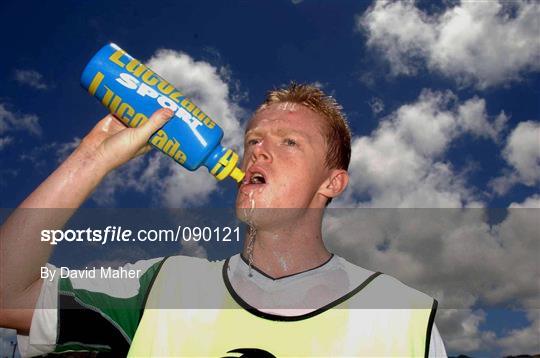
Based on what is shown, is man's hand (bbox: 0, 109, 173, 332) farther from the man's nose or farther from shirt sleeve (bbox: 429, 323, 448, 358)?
shirt sleeve (bbox: 429, 323, 448, 358)

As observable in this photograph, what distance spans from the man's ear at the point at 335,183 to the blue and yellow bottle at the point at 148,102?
2.06ft

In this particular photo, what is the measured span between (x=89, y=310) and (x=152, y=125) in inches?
43.2

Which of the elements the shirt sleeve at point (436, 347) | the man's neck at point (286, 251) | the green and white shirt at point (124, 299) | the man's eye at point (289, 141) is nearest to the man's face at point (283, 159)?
the man's eye at point (289, 141)

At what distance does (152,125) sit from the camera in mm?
3057

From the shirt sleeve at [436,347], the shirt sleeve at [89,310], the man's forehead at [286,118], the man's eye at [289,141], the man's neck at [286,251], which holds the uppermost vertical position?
the man's forehead at [286,118]

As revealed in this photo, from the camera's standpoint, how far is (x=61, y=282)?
3.04 meters

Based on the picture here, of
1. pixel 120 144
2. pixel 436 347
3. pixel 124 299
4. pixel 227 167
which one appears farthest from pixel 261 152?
pixel 436 347

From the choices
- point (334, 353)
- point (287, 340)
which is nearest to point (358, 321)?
point (334, 353)

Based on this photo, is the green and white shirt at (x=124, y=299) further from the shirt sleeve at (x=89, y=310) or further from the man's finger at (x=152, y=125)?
the man's finger at (x=152, y=125)

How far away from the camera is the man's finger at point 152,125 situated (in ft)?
9.78

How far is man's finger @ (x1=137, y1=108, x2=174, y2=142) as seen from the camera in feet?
9.78

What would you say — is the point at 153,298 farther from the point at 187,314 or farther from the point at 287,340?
the point at 287,340

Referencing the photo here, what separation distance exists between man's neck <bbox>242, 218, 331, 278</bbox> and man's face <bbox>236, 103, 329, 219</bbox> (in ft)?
0.67

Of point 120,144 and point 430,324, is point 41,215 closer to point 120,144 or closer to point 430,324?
point 120,144
